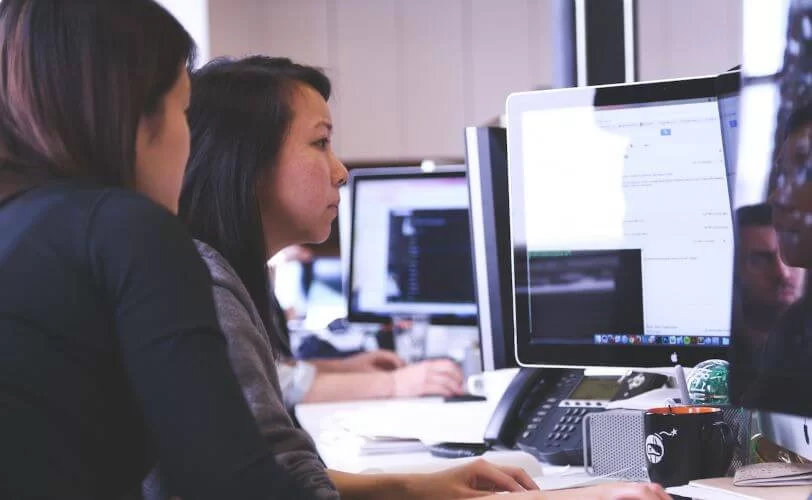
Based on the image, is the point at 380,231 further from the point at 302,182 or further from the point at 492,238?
the point at 302,182

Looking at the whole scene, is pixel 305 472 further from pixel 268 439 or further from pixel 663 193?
pixel 663 193

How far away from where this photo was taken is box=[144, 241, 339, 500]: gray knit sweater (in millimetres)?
1118

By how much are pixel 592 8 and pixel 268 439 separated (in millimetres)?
1183

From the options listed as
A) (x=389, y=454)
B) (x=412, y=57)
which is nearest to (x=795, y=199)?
(x=389, y=454)

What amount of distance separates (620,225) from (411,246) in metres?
1.47

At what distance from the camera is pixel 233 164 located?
54.2 inches

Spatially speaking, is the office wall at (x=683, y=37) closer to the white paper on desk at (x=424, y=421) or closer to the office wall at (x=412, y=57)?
the office wall at (x=412, y=57)

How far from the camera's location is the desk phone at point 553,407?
5.02 ft

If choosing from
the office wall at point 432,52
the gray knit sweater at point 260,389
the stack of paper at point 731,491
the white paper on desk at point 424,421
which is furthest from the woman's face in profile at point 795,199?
the office wall at point 432,52

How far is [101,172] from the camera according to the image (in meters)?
0.90

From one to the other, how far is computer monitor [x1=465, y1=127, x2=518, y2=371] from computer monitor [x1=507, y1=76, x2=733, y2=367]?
0.14 m

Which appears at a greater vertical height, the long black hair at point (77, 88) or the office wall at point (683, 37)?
the office wall at point (683, 37)

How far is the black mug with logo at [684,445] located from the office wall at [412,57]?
514cm

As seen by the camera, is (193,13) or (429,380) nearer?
(429,380)
